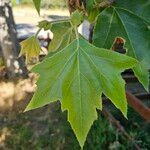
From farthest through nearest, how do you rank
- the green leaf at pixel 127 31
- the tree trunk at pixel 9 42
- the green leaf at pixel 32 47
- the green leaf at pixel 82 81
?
the tree trunk at pixel 9 42, the green leaf at pixel 32 47, the green leaf at pixel 127 31, the green leaf at pixel 82 81

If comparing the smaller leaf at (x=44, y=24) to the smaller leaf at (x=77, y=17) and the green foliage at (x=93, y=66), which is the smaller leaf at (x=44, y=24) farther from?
the smaller leaf at (x=77, y=17)

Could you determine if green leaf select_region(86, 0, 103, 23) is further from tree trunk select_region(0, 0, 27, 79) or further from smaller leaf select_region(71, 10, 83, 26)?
tree trunk select_region(0, 0, 27, 79)

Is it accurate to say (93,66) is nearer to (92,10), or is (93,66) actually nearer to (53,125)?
(92,10)

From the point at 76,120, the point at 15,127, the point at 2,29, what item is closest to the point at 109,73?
the point at 76,120

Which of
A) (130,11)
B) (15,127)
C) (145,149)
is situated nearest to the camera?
(130,11)

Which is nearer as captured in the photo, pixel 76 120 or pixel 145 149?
pixel 76 120

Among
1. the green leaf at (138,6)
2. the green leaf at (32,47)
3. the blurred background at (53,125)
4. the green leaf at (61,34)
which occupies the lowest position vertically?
the blurred background at (53,125)

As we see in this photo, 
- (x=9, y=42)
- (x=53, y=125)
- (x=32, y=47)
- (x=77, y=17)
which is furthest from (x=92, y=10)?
(x=9, y=42)

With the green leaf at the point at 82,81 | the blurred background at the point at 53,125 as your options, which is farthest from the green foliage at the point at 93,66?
the blurred background at the point at 53,125

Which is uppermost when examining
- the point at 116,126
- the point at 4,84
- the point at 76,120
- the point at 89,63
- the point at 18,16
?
the point at 89,63

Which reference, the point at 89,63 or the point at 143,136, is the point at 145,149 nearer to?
the point at 143,136
